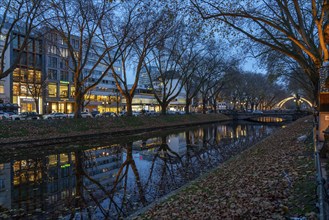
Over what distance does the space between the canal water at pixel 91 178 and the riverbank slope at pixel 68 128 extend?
3.08 m

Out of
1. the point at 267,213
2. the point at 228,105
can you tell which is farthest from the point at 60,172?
the point at 228,105

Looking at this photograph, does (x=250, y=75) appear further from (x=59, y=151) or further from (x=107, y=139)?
(x=59, y=151)

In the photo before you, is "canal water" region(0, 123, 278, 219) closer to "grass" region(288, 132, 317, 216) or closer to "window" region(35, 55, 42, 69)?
"grass" region(288, 132, 317, 216)

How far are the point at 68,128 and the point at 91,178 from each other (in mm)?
15529

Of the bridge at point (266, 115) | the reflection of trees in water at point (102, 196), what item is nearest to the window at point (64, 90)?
the bridge at point (266, 115)

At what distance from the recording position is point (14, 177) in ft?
40.8

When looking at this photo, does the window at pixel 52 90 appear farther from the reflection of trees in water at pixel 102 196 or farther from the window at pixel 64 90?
the reflection of trees in water at pixel 102 196

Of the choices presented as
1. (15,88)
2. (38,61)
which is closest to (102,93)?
(38,61)

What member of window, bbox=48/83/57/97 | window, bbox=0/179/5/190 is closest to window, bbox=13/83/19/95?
window, bbox=48/83/57/97

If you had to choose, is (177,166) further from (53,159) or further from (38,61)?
(38,61)

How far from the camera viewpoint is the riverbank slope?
2202 cm

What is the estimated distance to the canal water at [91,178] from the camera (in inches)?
332

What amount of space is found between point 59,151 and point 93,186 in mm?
9789

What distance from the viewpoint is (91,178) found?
12.4m
